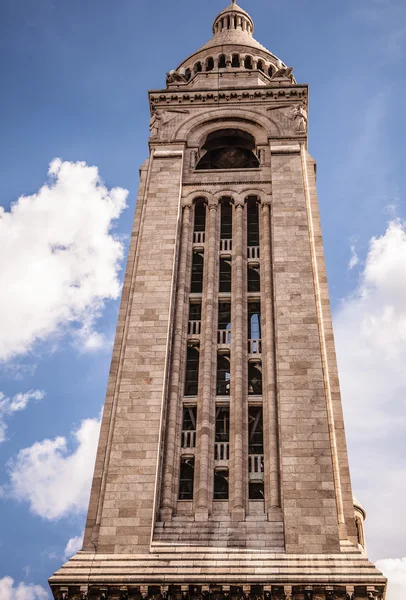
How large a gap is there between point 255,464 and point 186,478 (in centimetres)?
302

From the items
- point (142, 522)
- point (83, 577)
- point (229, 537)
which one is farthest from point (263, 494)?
point (83, 577)

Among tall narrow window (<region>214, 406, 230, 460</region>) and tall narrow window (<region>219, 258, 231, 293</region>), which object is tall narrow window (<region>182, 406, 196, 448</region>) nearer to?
tall narrow window (<region>214, 406, 230, 460</region>)

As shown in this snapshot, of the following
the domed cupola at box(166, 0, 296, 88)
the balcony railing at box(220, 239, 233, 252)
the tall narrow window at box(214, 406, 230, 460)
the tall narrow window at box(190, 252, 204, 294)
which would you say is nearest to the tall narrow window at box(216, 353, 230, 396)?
the tall narrow window at box(214, 406, 230, 460)

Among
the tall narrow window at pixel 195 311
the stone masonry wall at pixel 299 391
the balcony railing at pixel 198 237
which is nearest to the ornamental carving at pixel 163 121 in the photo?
the balcony railing at pixel 198 237

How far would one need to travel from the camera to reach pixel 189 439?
33.6m

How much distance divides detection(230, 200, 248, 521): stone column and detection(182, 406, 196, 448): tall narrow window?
1.77m

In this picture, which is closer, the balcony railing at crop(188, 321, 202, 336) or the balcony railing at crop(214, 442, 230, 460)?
the balcony railing at crop(214, 442, 230, 460)

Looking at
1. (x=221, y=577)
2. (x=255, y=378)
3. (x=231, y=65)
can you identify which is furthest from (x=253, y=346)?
(x=231, y=65)

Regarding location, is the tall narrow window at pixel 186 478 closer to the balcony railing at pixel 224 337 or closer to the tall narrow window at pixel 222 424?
the tall narrow window at pixel 222 424

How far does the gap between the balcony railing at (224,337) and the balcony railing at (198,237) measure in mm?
6702

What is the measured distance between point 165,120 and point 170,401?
71.3 feet

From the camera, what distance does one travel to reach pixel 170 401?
3431 cm

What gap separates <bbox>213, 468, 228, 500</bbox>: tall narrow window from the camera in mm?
32312

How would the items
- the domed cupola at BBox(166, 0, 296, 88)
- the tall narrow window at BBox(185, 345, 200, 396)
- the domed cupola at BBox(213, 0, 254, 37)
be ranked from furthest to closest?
the domed cupola at BBox(213, 0, 254, 37), the domed cupola at BBox(166, 0, 296, 88), the tall narrow window at BBox(185, 345, 200, 396)
